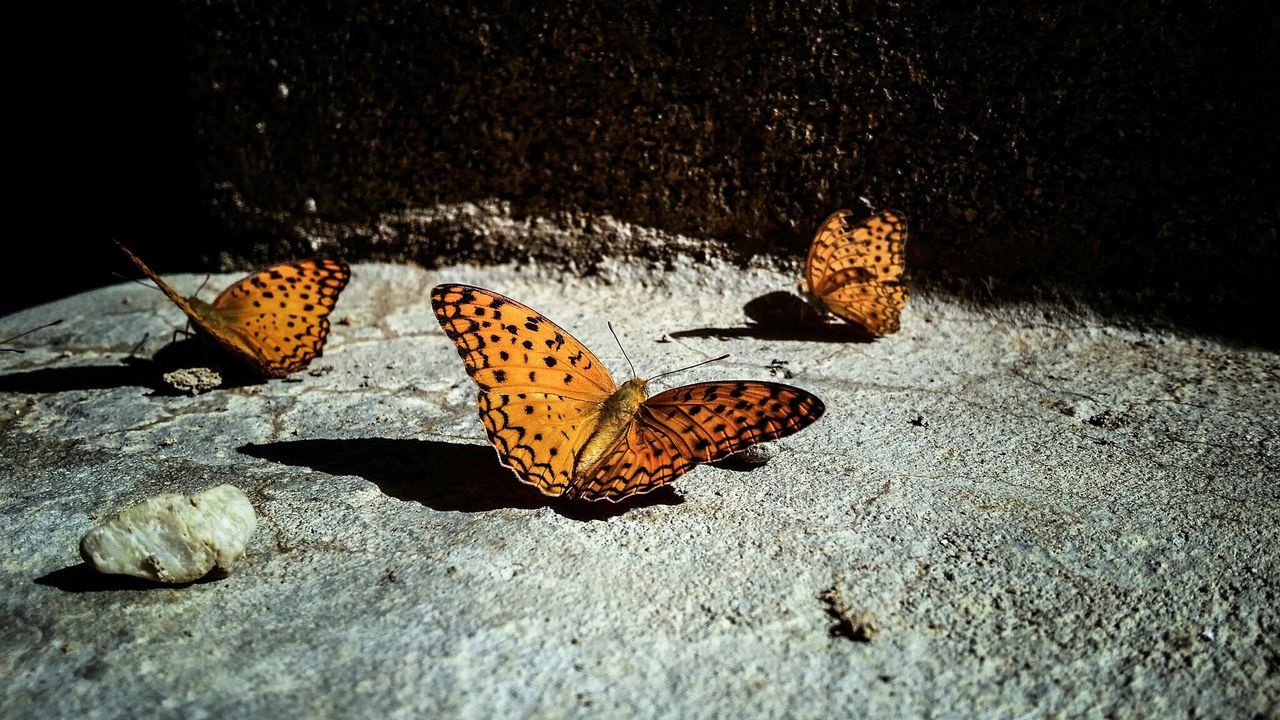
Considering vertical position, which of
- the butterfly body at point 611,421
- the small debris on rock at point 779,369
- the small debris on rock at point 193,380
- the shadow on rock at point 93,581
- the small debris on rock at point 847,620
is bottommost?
the small debris on rock at point 193,380

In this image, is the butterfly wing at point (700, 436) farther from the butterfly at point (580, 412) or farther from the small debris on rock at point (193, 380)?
the small debris on rock at point (193, 380)

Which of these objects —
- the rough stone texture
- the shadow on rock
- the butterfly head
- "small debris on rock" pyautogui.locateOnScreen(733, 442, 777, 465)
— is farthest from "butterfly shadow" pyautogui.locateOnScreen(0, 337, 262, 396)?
"small debris on rock" pyautogui.locateOnScreen(733, 442, 777, 465)

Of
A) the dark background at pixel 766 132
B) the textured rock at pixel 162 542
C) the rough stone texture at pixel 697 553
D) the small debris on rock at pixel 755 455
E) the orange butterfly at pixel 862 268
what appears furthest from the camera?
the orange butterfly at pixel 862 268

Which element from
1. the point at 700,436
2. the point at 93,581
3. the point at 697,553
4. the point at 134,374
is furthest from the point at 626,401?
the point at 134,374

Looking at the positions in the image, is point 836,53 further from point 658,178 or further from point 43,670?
point 43,670

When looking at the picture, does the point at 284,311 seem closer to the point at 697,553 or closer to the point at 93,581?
the point at 93,581

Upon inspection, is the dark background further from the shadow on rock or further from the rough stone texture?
the shadow on rock

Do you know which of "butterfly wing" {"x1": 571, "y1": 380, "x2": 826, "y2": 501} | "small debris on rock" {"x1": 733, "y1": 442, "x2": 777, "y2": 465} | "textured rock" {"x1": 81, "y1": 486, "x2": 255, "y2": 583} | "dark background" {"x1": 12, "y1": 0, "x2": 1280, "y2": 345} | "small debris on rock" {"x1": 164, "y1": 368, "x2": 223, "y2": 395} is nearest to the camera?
"textured rock" {"x1": 81, "y1": 486, "x2": 255, "y2": 583}

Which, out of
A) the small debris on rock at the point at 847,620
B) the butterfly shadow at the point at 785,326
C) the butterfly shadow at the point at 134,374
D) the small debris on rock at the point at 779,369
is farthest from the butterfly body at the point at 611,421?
the butterfly shadow at the point at 134,374
